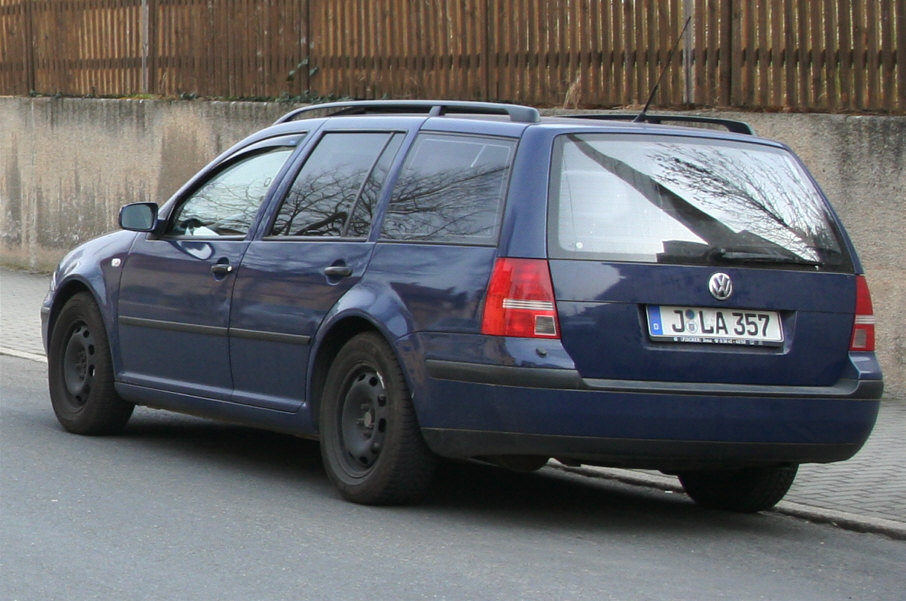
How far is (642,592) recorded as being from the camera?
18.8ft

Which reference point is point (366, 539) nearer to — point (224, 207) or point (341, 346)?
point (341, 346)

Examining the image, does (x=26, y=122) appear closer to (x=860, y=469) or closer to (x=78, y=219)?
(x=78, y=219)

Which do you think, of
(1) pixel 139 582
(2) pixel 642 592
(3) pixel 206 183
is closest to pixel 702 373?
(2) pixel 642 592

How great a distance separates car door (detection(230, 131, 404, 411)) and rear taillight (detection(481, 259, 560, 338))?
835 millimetres

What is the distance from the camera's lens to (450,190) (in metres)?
7.04

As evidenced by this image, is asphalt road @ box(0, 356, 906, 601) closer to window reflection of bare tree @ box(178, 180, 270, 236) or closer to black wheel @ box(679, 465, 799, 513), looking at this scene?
black wheel @ box(679, 465, 799, 513)

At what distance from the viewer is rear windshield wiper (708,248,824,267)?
22.1 ft

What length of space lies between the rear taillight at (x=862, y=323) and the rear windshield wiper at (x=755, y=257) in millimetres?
227

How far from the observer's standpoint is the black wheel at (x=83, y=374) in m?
8.85

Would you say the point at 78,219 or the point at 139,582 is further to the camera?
the point at 78,219

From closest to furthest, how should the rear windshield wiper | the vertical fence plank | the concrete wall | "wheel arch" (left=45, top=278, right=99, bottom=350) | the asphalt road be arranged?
the asphalt road, the rear windshield wiper, "wheel arch" (left=45, top=278, right=99, bottom=350), the vertical fence plank, the concrete wall

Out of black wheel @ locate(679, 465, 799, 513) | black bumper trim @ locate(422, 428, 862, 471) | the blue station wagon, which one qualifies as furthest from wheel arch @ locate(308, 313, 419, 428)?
black wheel @ locate(679, 465, 799, 513)

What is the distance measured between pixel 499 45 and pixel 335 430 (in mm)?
7484

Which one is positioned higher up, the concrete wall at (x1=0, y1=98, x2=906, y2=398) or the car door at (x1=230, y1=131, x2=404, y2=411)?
the car door at (x1=230, y1=131, x2=404, y2=411)
